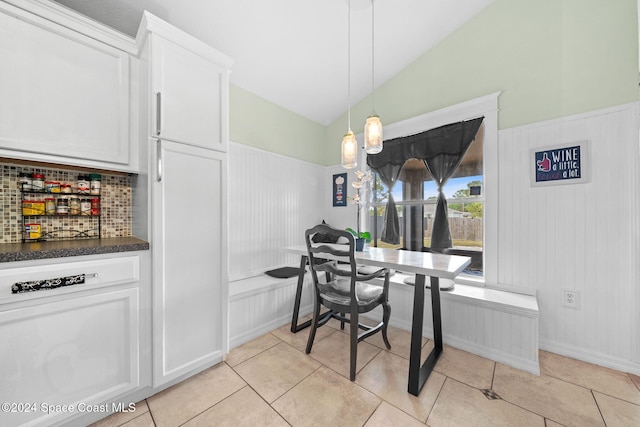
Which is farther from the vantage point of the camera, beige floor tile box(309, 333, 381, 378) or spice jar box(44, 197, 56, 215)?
beige floor tile box(309, 333, 381, 378)

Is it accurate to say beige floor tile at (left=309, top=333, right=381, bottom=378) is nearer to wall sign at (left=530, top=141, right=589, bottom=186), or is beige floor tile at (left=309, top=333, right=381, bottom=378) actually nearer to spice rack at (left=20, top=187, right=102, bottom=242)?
spice rack at (left=20, top=187, right=102, bottom=242)

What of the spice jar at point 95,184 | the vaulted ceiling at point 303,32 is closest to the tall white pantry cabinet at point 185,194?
the vaulted ceiling at point 303,32

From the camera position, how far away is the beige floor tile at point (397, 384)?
4.60ft

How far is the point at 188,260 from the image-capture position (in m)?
1.56

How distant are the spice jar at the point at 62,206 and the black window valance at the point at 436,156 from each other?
2.92 meters

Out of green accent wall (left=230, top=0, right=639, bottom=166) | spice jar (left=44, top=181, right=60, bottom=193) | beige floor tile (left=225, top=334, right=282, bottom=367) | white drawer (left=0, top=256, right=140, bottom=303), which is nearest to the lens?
white drawer (left=0, top=256, right=140, bottom=303)

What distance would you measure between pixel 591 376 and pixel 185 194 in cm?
305

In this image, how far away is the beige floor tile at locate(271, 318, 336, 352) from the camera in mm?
2078

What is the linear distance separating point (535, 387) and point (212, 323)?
2219mm

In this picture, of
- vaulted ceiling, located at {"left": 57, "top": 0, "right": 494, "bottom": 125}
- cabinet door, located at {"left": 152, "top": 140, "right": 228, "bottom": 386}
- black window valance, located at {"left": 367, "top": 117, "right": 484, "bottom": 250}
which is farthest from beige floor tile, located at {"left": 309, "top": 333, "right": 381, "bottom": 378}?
vaulted ceiling, located at {"left": 57, "top": 0, "right": 494, "bottom": 125}

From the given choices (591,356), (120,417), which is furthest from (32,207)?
(591,356)

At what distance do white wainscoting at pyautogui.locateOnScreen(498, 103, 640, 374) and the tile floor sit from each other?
22 cm

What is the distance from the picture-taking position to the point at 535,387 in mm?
1560

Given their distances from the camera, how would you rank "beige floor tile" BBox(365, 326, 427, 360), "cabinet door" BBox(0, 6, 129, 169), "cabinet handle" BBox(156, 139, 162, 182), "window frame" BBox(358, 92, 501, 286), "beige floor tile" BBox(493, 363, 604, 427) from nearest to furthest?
"cabinet door" BBox(0, 6, 129, 169)
"beige floor tile" BBox(493, 363, 604, 427)
"cabinet handle" BBox(156, 139, 162, 182)
"beige floor tile" BBox(365, 326, 427, 360)
"window frame" BBox(358, 92, 501, 286)
